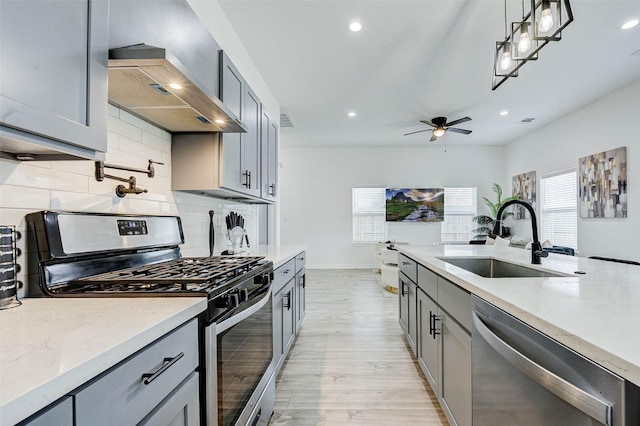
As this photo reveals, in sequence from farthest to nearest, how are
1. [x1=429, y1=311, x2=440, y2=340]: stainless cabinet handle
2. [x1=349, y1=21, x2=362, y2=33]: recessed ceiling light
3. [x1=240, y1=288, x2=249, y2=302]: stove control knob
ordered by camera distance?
[x1=349, y1=21, x2=362, y2=33]: recessed ceiling light < [x1=429, y1=311, x2=440, y2=340]: stainless cabinet handle < [x1=240, y1=288, x2=249, y2=302]: stove control knob

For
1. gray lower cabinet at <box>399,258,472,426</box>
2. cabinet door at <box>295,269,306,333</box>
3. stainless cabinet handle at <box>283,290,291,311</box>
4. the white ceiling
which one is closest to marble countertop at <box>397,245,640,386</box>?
gray lower cabinet at <box>399,258,472,426</box>

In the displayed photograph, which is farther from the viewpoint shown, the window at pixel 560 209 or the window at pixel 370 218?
the window at pixel 370 218

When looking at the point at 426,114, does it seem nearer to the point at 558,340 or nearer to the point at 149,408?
the point at 558,340

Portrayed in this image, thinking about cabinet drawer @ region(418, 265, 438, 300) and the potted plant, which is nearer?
cabinet drawer @ region(418, 265, 438, 300)

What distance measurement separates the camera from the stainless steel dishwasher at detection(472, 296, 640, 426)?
637 millimetres

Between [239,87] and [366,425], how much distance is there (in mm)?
2367

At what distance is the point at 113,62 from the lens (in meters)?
1.10

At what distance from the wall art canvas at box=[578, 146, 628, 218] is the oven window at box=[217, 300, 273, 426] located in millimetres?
5149

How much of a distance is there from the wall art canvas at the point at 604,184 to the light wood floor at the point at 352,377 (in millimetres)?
3520

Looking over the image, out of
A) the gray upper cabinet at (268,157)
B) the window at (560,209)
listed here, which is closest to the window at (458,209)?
the window at (560,209)

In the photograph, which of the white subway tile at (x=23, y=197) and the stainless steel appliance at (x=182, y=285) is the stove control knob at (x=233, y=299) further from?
the white subway tile at (x=23, y=197)

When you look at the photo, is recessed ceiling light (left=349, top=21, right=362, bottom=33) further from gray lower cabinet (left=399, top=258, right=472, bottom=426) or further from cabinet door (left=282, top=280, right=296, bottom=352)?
cabinet door (left=282, top=280, right=296, bottom=352)

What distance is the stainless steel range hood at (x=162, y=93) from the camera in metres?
1.11

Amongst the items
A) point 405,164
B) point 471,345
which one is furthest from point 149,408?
point 405,164
